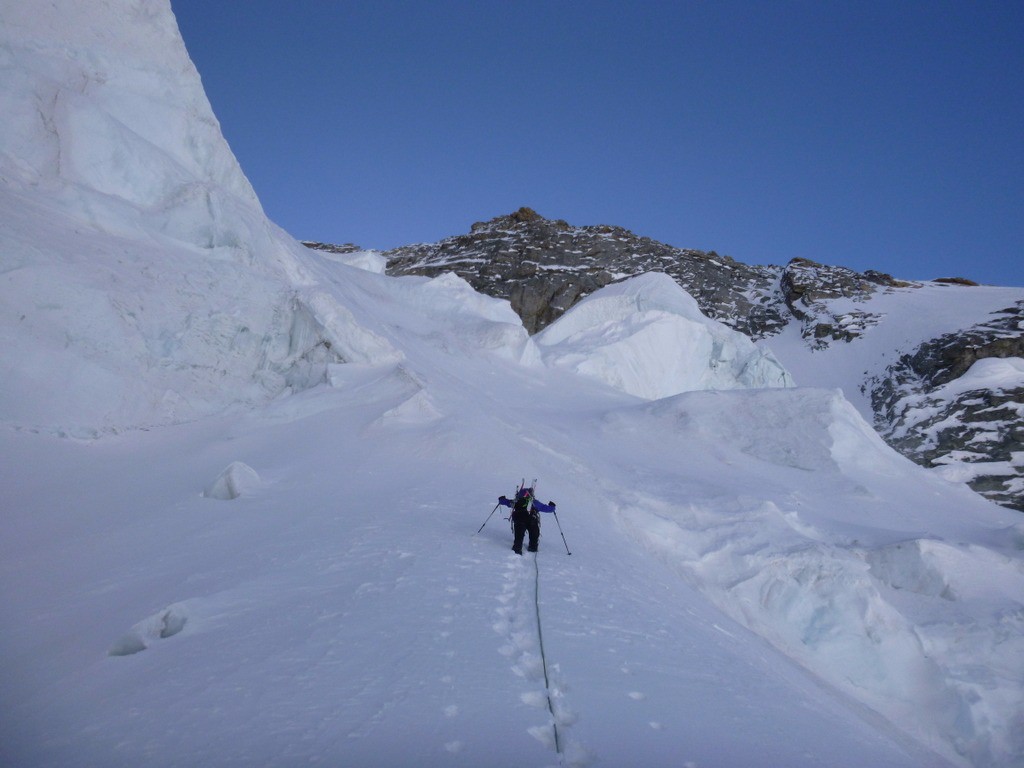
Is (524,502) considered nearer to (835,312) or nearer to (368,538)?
(368,538)

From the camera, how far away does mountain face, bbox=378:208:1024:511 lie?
38.8 meters

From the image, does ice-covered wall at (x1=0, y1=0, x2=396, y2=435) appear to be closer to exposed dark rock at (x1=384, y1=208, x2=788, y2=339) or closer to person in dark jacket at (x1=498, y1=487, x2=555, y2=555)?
person in dark jacket at (x1=498, y1=487, x2=555, y2=555)

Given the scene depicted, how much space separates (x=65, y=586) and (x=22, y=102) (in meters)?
12.7

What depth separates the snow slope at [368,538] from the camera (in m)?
4.52

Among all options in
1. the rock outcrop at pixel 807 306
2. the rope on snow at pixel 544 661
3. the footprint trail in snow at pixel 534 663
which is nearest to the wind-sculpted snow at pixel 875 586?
the rope on snow at pixel 544 661

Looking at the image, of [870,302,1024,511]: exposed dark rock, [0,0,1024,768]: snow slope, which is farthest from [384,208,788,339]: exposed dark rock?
[0,0,1024,768]: snow slope

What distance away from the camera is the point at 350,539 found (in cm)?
837

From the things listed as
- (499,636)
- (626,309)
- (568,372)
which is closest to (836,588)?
(499,636)

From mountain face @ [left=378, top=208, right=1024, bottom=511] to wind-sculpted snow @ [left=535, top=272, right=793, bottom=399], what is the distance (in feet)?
40.3

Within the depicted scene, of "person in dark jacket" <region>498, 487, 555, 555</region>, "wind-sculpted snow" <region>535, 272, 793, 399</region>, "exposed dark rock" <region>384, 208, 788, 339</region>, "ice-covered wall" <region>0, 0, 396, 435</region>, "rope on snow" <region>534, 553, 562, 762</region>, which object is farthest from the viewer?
"exposed dark rock" <region>384, 208, 788, 339</region>

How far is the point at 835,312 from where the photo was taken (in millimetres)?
59500

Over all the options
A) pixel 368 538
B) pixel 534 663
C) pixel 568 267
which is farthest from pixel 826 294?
pixel 534 663

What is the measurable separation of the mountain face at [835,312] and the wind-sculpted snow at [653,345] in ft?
40.3

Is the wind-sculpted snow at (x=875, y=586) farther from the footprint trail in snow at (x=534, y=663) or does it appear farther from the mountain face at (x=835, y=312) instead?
the mountain face at (x=835, y=312)
